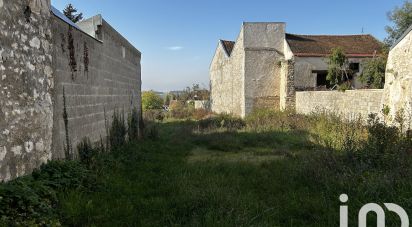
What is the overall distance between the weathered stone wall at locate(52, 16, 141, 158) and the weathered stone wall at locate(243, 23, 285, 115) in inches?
482

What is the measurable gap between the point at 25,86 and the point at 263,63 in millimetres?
18848

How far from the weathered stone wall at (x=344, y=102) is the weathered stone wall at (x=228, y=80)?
423cm

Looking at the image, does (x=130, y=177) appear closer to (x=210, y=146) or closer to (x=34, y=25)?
(x=34, y=25)

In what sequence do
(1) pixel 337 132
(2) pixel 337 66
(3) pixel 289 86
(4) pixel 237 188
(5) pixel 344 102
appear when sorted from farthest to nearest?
(2) pixel 337 66 → (3) pixel 289 86 → (5) pixel 344 102 → (1) pixel 337 132 → (4) pixel 237 188

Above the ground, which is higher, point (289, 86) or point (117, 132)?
point (289, 86)

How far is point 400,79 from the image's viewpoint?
11000 millimetres

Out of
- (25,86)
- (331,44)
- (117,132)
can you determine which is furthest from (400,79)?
(331,44)

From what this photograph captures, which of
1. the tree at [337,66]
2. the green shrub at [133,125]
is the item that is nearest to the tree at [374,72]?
the tree at [337,66]

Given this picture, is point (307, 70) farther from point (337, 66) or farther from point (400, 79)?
point (400, 79)

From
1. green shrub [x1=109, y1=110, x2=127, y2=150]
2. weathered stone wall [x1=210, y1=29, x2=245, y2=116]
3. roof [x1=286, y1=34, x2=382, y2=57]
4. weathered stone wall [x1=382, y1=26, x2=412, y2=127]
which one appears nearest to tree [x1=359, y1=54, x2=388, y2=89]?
roof [x1=286, y1=34, x2=382, y2=57]

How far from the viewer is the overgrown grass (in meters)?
4.42

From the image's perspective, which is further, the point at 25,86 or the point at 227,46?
the point at 227,46

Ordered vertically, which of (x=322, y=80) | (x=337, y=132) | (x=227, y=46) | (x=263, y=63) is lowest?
(x=337, y=132)

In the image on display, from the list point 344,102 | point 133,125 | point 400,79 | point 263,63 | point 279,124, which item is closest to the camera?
point 400,79
